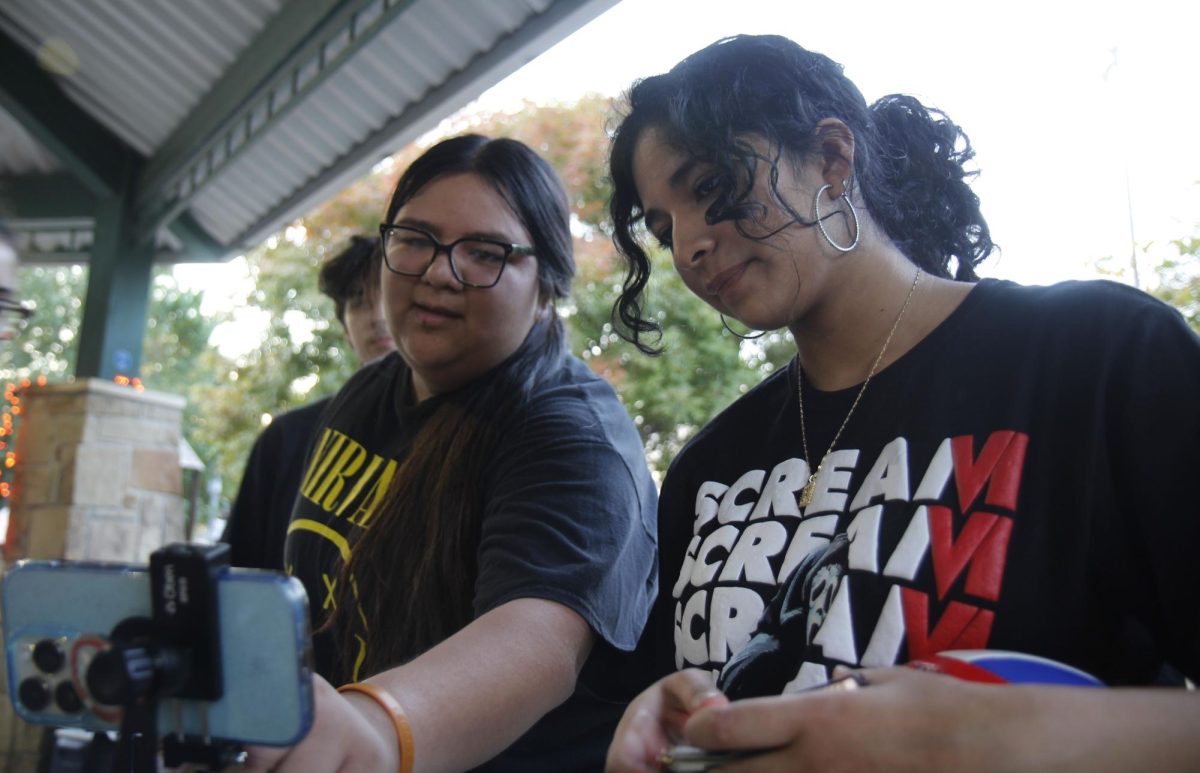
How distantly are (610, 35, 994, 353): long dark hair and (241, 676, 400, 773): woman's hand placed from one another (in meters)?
0.69

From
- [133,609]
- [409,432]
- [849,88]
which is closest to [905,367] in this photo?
[849,88]

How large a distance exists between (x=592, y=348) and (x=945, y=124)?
10.3ft

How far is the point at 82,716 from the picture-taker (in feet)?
2.55

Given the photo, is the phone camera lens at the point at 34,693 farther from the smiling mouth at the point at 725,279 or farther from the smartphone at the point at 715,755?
the smiling mouth at the point at 725,279

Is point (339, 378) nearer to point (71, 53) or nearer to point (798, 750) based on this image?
point (71, 53)

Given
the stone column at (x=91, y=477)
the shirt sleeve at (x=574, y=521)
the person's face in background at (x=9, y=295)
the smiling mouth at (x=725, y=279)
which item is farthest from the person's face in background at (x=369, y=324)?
the stone column at (x=91, y=477)

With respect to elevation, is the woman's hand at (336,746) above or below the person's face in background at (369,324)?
below

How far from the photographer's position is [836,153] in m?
1.21

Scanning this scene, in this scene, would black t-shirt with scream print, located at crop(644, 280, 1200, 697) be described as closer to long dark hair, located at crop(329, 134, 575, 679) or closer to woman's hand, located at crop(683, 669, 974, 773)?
woman's hand, located at crop(683, 669, 974, 773)

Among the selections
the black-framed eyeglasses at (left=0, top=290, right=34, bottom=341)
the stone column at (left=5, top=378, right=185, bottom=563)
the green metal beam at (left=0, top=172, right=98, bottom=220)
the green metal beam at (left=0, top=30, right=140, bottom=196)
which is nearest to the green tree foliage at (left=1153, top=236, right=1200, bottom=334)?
the black-framed eyeglasses at (left=0, top=290, right=34, bottom=341)

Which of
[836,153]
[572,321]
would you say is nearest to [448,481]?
[836,153]

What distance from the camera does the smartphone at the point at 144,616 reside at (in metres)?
0.73

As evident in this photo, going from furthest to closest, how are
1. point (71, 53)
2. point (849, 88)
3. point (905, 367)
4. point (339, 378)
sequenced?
1. point (339, 378)
2. point (71, 53)
3. point (849, 88)
4. point (905, 367)

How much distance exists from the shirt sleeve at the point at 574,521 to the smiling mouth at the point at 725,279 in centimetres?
34
